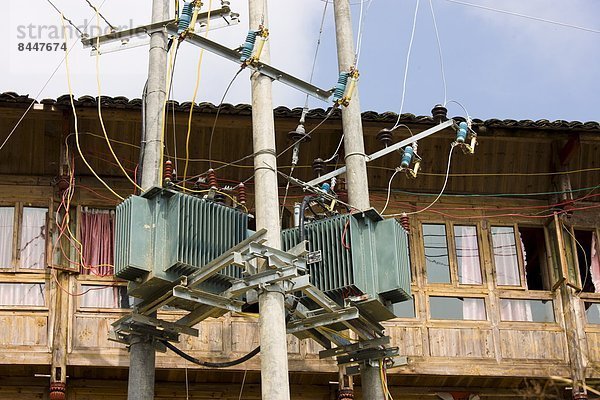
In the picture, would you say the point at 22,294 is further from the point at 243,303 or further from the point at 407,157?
the point at 407,157

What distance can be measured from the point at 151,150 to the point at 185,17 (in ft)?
5.86

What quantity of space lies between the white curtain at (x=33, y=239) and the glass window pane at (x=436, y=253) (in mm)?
6940

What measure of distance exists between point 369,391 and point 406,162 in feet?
11.5

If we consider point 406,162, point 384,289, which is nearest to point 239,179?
point 406,162

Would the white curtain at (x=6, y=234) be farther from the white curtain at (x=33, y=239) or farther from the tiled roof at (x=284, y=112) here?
the tiled roof at (x=284, y=112)

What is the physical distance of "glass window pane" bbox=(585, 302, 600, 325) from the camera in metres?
19.8

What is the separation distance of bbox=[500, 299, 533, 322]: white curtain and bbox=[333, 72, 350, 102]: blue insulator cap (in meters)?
7.24

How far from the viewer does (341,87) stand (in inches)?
550

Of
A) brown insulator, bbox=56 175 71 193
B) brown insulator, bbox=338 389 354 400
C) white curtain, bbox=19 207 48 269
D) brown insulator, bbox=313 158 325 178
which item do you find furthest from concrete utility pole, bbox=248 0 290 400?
white curtain, bbox=19 207 48 269

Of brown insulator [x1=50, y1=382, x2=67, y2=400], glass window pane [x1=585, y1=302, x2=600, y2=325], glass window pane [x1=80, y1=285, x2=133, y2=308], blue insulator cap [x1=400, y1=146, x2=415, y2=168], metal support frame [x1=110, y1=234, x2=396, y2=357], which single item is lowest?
brown insulator [x1=50, y1=382, x2=67, y2=400]

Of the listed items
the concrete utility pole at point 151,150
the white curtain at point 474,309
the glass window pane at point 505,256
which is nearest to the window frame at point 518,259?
the glass window pane at point 505,256

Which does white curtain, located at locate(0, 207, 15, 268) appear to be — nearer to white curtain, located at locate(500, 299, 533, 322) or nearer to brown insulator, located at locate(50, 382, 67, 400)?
brown insulator, located at locate(50, 382, 67, 400)

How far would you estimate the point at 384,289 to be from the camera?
45.9 feet

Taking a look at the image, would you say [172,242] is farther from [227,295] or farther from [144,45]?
[144,45]
